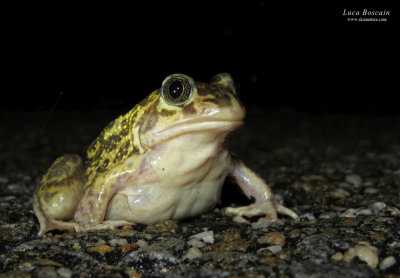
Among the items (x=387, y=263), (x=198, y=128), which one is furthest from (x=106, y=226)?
(x=387, y=263)

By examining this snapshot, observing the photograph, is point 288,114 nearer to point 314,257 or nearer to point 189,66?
point 189,66

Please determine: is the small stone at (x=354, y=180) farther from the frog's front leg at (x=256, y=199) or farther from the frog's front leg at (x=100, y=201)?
the frog's front leg at (x=100, y=201)

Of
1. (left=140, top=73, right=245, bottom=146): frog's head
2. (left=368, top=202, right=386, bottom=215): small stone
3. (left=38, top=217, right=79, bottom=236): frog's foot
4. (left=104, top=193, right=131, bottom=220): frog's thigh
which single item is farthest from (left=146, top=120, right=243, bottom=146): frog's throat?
(left=368, top=202, right=386, bottom=215): small stone

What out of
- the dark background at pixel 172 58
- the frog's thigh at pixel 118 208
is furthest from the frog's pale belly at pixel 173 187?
the dark background at pixel 172 58

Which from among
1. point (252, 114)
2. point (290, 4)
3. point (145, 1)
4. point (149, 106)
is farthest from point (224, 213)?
point (252, 114)

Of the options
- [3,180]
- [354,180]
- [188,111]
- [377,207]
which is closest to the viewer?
[188,111]

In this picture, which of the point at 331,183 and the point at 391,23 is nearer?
the point at 331,183

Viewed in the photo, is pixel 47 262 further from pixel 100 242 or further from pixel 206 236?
pixel 206 236
